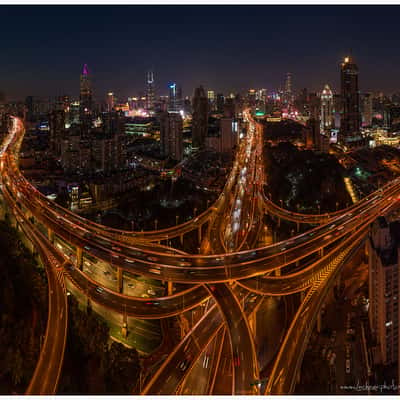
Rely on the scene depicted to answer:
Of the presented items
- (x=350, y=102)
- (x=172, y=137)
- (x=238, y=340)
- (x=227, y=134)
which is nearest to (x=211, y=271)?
(x=238, y=340)

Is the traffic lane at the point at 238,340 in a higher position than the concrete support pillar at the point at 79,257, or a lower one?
lower

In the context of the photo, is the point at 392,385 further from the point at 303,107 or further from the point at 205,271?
the point at 303,107

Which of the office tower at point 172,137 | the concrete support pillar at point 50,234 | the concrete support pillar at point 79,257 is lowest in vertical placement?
the concrete support pillar at point 79,257

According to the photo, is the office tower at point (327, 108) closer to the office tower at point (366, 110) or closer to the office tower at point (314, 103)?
the office tower at point (314, 103)

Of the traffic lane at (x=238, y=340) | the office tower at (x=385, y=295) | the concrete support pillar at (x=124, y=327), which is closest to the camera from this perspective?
the traffic lane at (x=238, y=340)

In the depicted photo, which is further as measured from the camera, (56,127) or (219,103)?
(219,103)

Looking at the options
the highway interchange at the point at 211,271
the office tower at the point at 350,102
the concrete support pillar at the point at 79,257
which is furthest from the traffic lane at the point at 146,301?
the office tower at the point at 350,102

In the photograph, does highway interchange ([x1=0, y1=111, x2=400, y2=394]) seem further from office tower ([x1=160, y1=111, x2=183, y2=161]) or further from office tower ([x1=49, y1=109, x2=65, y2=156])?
office tower ([x1=160, y1=111, x2=183, y2=161])

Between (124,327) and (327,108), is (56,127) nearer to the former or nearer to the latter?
(124,327)

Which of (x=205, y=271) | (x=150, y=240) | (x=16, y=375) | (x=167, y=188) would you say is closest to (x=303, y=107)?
(x=167, y=188)
